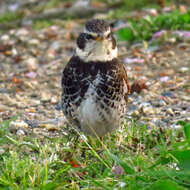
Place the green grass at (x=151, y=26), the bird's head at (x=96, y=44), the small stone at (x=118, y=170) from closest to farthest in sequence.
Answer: the small stone at (x=118, y=170) < the bird's head at (x=96, y=44) < the green grass at (x=151, y=26)

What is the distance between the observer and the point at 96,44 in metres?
4.48

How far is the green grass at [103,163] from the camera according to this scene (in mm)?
3336

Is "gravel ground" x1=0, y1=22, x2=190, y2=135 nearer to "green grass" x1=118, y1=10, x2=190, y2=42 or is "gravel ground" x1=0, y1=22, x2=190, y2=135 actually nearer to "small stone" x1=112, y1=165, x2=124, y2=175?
"green grass" x1=118, y1=10, x2=190, y2=42

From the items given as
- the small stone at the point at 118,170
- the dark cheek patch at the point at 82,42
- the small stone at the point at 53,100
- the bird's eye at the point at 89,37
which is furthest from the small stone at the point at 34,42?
the small stone at the point at 118,170

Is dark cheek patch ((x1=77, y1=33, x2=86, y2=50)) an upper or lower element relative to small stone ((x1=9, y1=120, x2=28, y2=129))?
upper

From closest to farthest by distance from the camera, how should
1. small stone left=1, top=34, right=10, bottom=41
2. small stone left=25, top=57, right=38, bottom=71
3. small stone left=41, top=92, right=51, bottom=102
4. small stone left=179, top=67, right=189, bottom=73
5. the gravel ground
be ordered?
the gravel ground
small stone left=41, top=92, right=51, bottom=102
small stone left=179, top=67, right=189, bottom=73
small stone left=25, top=57, right=38, bottom=71
small stone left=1, top=34, right=10, bottom=41

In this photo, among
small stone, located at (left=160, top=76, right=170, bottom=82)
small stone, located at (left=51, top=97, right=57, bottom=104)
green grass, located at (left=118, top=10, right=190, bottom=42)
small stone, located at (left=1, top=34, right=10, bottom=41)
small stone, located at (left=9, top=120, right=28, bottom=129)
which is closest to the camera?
small stone, located at (left=9, top=120, right=28, bottom=129)

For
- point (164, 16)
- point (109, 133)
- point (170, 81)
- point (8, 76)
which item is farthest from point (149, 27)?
point (109, 133)

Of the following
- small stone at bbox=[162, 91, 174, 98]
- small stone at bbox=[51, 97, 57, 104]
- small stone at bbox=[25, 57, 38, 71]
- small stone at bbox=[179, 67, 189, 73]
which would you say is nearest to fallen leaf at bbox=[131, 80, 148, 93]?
small stone at bbox=[162, 91, 174, 98]

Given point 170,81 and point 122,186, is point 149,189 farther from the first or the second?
point 170,81

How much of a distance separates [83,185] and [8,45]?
17.1 feet

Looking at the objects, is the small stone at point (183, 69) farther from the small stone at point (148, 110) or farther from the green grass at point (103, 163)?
the green grass at point (103, 163)

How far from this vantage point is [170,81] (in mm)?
6324

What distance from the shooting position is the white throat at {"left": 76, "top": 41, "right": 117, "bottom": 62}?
14.7 feet
